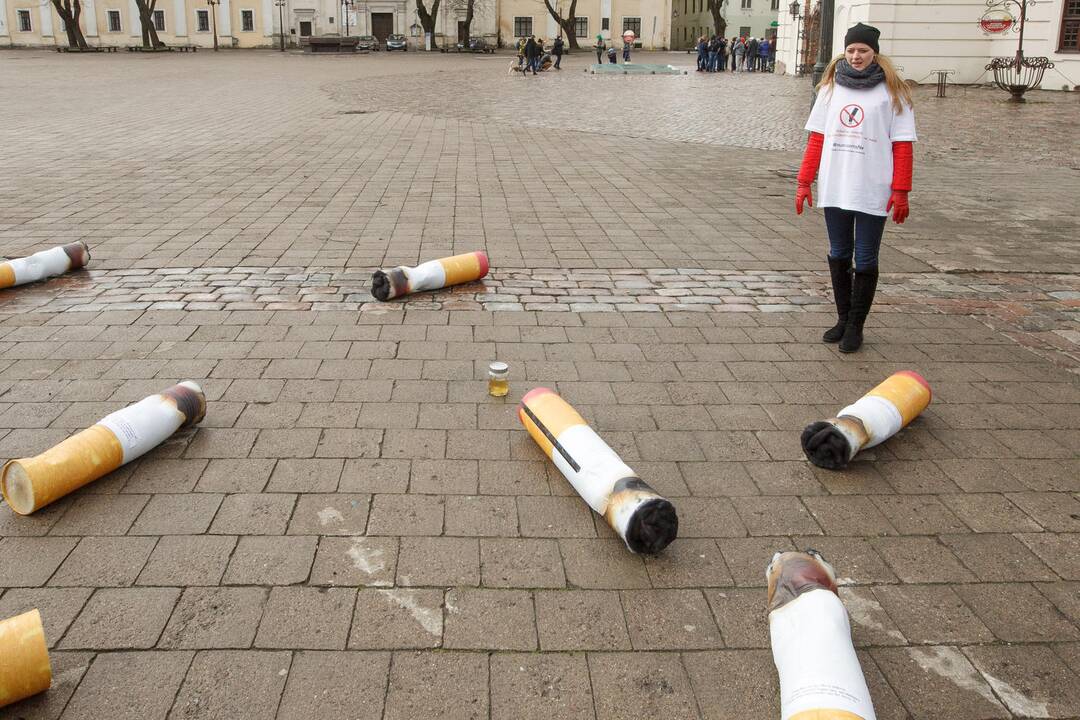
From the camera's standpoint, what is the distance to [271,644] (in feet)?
9.75

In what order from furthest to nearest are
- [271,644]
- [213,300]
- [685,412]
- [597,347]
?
[213,300] → [597,347] → [685,412] → [271,644]

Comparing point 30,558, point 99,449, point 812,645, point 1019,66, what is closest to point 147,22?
point 1019,66

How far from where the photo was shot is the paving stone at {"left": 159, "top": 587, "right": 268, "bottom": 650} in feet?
9.80

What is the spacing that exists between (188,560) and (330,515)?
22.4 inches

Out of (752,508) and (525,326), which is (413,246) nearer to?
(525,326)

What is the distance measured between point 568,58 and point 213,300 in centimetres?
6007

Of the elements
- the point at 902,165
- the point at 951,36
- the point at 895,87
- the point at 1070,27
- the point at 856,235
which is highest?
the point at 1070,27

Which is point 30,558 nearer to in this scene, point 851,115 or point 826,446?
point 826,446

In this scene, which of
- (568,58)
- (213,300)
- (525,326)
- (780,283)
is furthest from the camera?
(568,58)

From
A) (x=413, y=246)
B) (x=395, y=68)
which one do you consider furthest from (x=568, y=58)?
(x=413, y=246)

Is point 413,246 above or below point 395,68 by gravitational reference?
below

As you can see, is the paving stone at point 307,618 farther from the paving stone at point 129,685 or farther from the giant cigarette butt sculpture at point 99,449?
the giant cigarette butt sculpture at point 99,449

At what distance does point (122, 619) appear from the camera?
10.1 ft

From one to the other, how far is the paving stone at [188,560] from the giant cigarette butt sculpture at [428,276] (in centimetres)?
320
